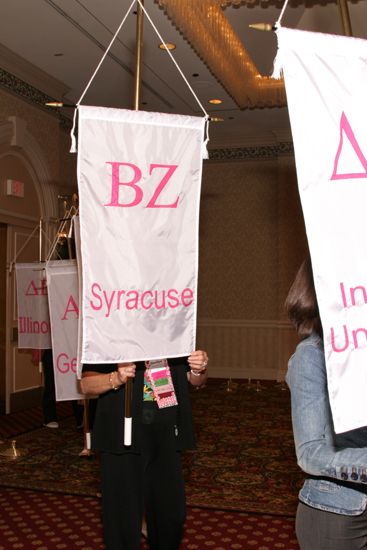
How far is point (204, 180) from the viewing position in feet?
35.6

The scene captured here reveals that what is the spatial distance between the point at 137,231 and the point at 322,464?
1.22 m

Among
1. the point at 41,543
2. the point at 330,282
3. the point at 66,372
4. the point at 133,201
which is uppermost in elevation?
the point at 133,201

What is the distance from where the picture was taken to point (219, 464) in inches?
203

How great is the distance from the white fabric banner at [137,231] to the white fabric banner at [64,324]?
1897 millimetres

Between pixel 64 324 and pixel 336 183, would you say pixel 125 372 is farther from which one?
pixel 64 324

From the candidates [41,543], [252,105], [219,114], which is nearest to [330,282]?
[41,543]

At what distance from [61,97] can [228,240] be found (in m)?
3.66

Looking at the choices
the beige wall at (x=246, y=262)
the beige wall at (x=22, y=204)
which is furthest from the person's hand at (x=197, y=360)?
the beige wall at (x=246, y=262)

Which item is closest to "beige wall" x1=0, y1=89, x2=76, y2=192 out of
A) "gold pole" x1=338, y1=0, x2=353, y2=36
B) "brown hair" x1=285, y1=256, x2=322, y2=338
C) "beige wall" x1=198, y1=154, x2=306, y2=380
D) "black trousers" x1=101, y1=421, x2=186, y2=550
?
"beige wall" x1=198, y1=154, x2=306, y2=380

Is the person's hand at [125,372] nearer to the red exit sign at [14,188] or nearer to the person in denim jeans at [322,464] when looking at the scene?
the person in denim jeans at [322,464]

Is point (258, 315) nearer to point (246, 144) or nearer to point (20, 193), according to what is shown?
point (246, 144)

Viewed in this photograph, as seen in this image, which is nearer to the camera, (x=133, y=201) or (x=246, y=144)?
(x=133, y=201)

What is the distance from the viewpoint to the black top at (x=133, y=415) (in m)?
2.53

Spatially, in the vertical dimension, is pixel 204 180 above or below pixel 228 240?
above
